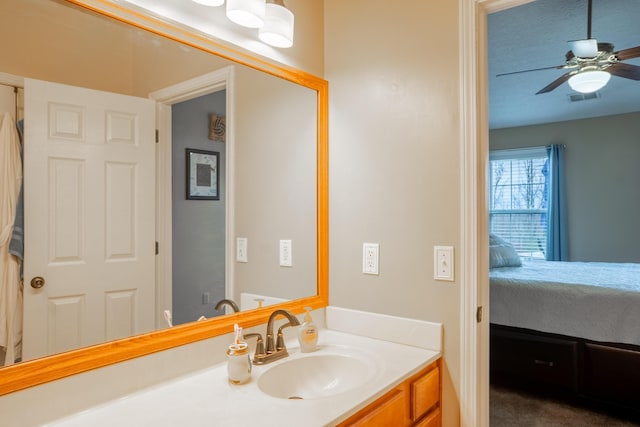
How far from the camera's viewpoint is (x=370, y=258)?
1681 mm

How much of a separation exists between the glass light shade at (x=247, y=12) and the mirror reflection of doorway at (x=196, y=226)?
9.9 inches

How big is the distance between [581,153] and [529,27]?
3318 mm

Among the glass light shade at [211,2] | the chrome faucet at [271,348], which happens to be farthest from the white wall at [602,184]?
the glass light shade at [211,2]

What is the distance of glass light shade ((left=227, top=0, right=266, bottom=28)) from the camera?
129 cm

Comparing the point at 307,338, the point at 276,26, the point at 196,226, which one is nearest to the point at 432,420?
the point at 307,338

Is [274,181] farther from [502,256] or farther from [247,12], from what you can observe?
[502,256]

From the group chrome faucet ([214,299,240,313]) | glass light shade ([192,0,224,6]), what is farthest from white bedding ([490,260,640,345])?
glass light shade ([192,0,224,6])

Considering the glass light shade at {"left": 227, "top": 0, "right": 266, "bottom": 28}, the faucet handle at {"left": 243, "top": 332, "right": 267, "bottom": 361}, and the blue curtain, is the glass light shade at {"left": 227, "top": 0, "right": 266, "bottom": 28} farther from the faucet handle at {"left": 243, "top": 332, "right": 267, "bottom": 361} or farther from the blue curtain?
the blue curtain

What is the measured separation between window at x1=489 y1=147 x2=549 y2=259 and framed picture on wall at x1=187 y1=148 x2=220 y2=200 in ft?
16.1

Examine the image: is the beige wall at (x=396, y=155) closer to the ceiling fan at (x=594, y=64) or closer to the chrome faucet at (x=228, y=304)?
the chrome faucet at (x=228, y=304)

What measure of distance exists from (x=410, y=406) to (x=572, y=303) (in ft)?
6.18

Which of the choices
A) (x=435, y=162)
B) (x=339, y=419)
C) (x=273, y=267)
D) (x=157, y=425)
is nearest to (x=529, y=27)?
(x=435, y=162)

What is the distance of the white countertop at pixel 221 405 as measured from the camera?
96 cm

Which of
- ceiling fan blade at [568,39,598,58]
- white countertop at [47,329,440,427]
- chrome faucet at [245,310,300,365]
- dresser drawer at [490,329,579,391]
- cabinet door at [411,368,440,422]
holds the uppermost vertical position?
ceiling fan blade at [568,39,598,58]
